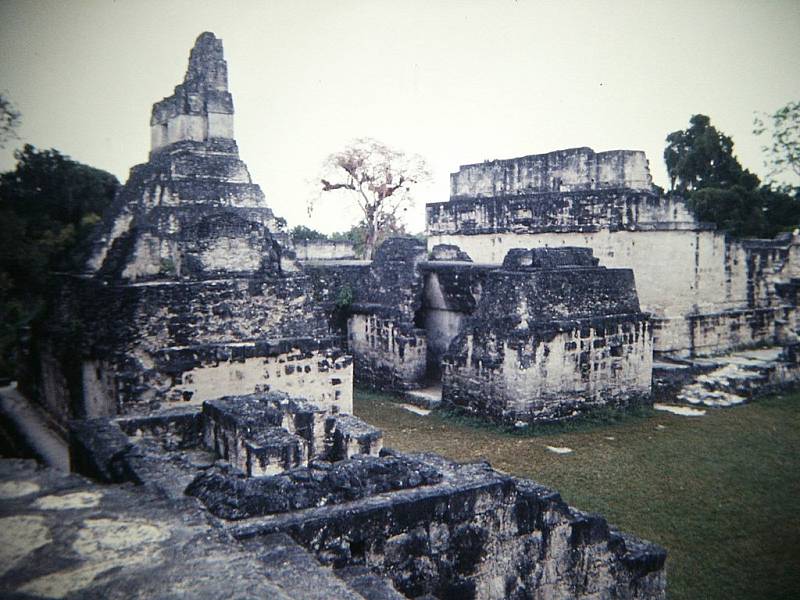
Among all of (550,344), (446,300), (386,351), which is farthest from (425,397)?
(550,344)

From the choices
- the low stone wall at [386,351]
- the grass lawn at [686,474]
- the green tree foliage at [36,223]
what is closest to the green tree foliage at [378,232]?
the green tree foliage at [36,223]

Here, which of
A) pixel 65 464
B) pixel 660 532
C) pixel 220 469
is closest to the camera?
pixel 220 469

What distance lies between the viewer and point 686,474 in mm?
9547

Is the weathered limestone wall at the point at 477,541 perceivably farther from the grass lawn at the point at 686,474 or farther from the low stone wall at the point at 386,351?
the low stone wall at the point at 386,351

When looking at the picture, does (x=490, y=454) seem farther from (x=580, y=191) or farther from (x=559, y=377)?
(x=580, y=191)

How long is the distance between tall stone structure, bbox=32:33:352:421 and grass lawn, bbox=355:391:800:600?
236 cm

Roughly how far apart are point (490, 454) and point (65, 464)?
6261mm

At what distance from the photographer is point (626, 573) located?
5.84m

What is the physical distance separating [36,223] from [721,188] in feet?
90.0

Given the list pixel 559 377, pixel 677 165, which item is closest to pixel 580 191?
pixel 559 377

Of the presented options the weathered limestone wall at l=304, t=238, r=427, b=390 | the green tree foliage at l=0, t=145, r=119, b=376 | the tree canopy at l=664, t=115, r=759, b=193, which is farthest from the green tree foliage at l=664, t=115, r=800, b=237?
the green tree foliage at l=0, t=145, r=119, b=376

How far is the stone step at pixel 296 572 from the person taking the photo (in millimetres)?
3164

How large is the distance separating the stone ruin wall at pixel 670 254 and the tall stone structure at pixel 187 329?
8.95 metres

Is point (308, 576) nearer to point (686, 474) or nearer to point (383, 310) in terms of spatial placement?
point (686, 474)
